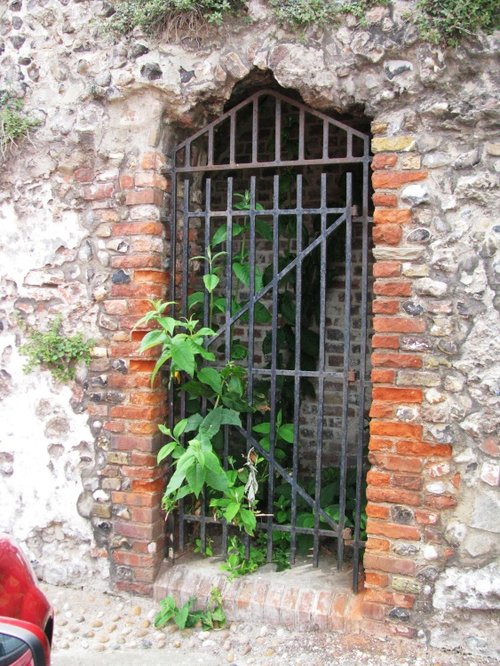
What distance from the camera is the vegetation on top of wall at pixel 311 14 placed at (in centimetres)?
292

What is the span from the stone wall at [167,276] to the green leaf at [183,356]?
373 mm

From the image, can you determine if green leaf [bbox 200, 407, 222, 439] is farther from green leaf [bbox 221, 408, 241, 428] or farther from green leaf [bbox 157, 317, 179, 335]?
green leaf [bbox 157, 317, 179, 335]

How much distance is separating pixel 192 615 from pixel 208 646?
200 mm

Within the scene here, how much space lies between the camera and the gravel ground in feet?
10.1

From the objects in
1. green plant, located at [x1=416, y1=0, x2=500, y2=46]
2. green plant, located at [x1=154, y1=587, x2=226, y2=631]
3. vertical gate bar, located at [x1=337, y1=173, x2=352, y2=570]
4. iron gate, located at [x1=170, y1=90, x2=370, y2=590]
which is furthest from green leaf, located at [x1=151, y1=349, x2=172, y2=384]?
green plant, located at [x1=416, y1=0, x2=500, y2=46]

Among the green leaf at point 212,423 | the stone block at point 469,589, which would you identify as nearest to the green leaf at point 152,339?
the green leaf at point 212,423

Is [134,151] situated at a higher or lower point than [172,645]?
higher

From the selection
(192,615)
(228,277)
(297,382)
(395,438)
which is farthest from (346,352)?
(192,615)

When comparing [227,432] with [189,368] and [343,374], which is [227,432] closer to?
[189,368]

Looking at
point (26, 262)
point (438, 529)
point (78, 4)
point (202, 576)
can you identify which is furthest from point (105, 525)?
point (78, 4)

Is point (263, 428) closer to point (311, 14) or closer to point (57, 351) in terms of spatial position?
point (57, 351)

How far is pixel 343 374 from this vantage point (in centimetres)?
337

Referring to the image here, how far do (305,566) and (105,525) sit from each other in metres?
1.17

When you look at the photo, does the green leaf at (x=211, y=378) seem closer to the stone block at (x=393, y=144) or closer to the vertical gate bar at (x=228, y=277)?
the vertical gate bar at (x=228, y=277)
